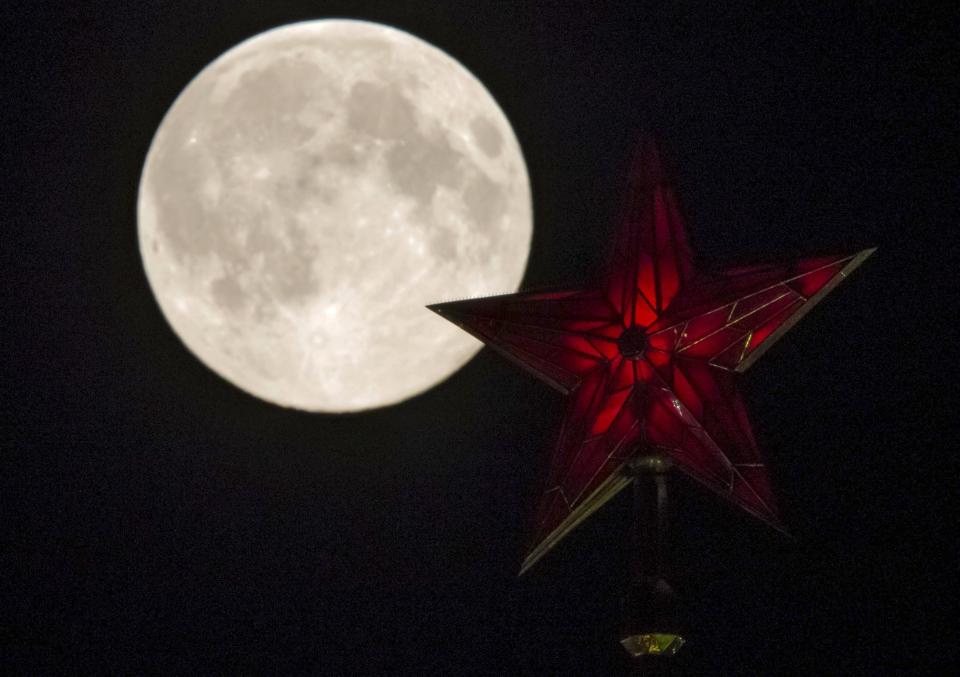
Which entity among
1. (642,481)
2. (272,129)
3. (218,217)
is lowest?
(642,481)

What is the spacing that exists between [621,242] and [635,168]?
1.52 feet

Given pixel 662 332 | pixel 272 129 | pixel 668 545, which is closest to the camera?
pixel 668 545

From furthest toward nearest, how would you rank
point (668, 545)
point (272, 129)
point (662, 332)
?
point (272, 129), point (662, 332), point (668, 545)

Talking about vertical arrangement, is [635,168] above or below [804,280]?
above

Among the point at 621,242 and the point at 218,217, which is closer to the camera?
the point at 621,242

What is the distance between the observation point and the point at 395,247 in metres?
7.65

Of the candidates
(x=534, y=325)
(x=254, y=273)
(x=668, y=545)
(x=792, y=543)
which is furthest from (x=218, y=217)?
(x=792, y=543)

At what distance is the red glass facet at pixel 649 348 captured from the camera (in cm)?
576

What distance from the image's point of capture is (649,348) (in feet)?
19.5

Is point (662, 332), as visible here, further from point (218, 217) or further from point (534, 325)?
point (218, 217)

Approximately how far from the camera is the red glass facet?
18.9ft

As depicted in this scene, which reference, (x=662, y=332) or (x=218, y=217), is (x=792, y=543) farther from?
(x=218, y=217)

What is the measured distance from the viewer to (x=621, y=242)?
608 centimetres

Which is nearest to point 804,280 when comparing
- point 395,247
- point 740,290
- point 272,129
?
point 740,290
